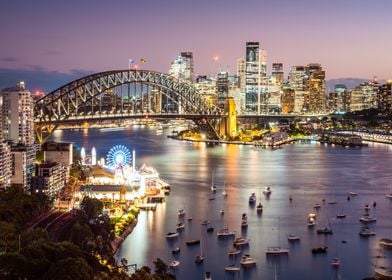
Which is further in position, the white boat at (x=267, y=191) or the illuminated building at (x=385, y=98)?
the illuminated building at (x=385, y=98)

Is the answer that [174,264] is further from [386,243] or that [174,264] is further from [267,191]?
[267,191]

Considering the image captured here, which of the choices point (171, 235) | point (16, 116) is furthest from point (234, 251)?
point (16, 116)

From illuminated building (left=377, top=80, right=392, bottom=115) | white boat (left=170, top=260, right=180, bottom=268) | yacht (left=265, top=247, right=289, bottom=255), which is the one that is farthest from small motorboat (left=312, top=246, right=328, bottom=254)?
illuminated building (left=377, top=80, right=392, bottom=115)

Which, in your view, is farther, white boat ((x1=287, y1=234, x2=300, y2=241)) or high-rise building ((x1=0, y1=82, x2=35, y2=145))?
high-rise building ((x1=0, y1=82, x2=35, y2=145))

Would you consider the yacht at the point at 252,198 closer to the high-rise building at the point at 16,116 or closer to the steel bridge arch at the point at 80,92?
the high-rise building at the point at 16,116

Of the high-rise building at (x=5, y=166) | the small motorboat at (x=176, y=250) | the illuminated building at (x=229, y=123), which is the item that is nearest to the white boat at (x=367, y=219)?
the small motorboat at (x=176, y=250)

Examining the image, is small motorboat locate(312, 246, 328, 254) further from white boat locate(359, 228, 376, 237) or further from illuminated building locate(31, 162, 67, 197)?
illuminated building locate(31, 162, 67, 197)
